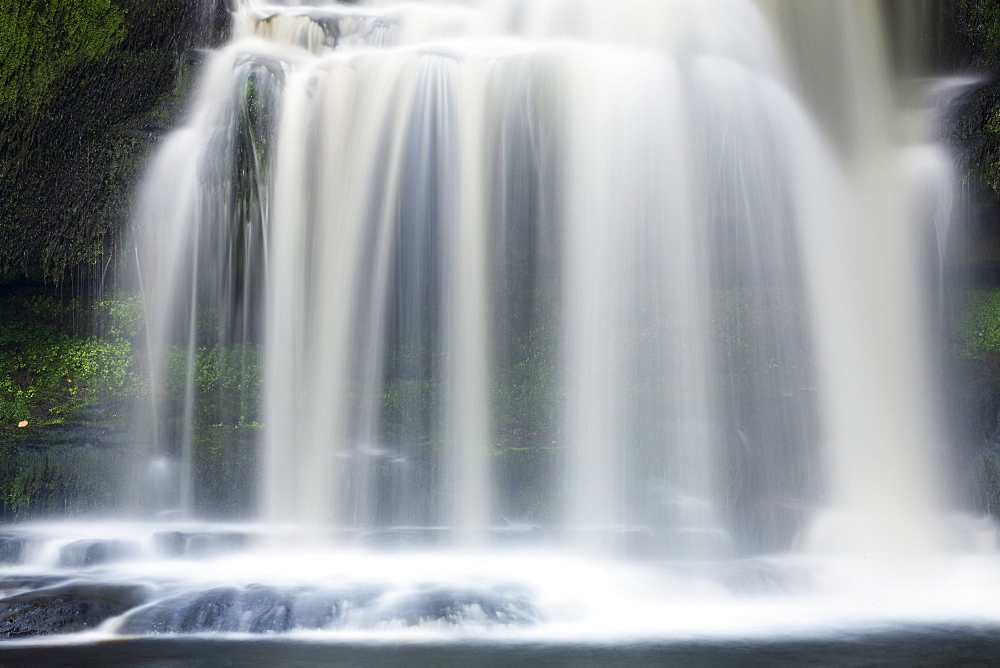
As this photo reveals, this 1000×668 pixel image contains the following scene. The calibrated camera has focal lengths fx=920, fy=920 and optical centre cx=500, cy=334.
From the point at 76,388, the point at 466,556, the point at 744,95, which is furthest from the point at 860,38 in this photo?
the point at 76,388

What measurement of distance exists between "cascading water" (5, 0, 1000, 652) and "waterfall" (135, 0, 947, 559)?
0.9 inches

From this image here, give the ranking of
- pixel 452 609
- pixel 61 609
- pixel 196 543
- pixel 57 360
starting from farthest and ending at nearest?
pixel 57 360 → pixel 196 543 → pixel 452 609 → pixel 61 609

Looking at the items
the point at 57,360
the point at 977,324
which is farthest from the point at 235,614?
the point at 977,324

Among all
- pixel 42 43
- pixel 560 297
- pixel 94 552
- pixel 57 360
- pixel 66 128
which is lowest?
pixel 94 552

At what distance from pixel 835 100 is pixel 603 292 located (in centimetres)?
331

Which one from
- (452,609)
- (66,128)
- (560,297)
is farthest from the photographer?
(66,128)

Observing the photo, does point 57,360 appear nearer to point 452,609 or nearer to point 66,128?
point 66,128

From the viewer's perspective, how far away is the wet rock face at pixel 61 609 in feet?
17.1

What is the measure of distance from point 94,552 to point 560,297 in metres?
4.24

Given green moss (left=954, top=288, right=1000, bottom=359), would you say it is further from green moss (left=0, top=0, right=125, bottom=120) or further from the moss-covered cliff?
green moss (left=0, top=0, right=125, bottom=120)

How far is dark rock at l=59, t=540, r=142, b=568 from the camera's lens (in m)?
6.91

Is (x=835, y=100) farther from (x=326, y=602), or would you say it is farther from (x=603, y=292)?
(x=326, y=602)

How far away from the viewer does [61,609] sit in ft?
17.6

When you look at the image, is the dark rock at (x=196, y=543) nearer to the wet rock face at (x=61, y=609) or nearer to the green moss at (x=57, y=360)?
the wet rock face at (x=61, y=609)
